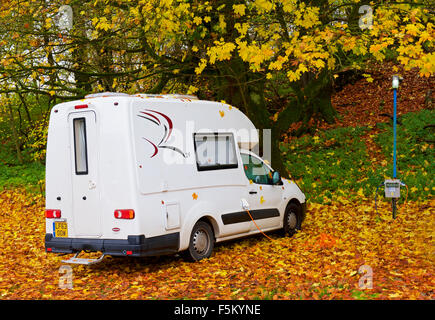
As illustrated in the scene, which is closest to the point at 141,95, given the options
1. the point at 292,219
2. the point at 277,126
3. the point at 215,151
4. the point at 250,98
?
the point at 215,151

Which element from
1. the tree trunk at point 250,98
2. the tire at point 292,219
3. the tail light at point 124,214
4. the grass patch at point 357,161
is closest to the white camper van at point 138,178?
the tail light at point 124,214

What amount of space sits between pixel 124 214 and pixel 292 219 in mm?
4398

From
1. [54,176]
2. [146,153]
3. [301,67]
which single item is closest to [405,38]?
[301,67]

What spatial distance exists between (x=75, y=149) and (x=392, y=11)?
670cm

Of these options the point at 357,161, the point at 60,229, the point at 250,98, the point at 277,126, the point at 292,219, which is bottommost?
the point at 292,219

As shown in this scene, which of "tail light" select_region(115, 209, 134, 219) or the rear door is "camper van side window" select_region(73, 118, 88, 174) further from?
"tail light" select_region(115, 209, 134, 219)

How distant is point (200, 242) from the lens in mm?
8719

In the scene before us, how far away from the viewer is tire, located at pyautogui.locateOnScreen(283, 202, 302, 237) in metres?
10.7

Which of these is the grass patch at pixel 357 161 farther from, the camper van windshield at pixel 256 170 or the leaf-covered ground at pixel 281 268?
the camper van windshield at pixel 256 170

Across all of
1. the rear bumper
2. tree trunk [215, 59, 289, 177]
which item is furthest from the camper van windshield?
tree trunk [215, 59, 289, 177]

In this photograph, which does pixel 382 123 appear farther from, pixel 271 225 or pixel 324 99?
pixel 271 225

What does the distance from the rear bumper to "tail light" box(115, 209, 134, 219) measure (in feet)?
0.97

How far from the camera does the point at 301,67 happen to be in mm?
9609

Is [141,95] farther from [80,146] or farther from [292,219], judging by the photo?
[292,219]
